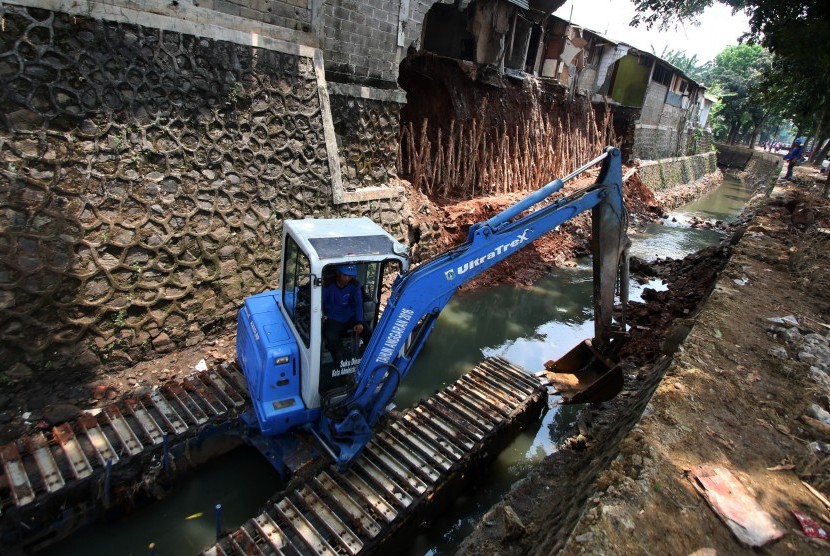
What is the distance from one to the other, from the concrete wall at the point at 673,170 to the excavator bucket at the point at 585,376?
19.4 m

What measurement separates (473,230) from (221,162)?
478 centimetres

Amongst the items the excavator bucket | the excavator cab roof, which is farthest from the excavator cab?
the excavator bucket

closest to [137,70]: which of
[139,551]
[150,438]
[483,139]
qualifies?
[150,438]

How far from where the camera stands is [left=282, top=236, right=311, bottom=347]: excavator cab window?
169 inches

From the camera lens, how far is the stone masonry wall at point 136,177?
17.5 ft

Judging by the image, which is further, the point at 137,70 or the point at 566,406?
the point at 566,406

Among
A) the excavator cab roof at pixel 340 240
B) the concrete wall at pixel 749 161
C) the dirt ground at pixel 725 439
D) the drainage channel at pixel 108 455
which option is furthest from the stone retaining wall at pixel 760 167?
the drainage channel at pixel 108 455

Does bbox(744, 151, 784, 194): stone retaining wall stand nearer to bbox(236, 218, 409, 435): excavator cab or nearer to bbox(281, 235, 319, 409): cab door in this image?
bbox(236, 218, 409, 435): excavator cab

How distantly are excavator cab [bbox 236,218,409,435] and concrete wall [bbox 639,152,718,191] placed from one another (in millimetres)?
22594

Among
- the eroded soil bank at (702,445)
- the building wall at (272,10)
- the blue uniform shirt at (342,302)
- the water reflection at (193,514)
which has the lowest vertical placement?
the water reflection at (193,514)

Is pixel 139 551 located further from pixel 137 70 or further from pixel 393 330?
pixel 137 70

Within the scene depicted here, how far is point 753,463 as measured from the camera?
127 inches

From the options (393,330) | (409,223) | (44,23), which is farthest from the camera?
(409,223)

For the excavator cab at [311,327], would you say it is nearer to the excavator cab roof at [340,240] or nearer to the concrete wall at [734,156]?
the excavator cab roof at [340,240]
